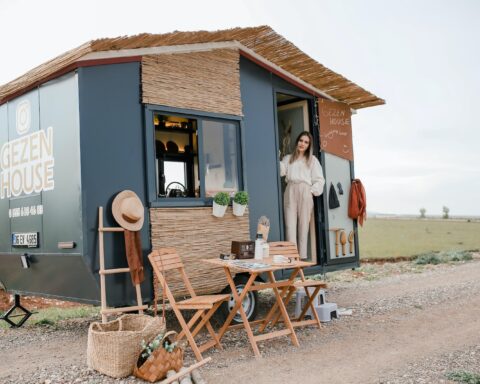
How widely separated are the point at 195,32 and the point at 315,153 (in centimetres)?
293

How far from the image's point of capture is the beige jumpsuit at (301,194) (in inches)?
301

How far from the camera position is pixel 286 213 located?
7.64 metres

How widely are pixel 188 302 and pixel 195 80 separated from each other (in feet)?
8.55

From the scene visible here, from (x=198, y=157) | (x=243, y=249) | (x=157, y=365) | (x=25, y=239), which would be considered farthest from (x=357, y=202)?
(x=157, y=365)

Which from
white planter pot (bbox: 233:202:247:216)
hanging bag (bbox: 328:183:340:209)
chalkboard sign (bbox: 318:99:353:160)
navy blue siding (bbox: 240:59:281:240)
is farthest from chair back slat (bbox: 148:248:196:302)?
chalkboard sign (bbox: 318:99:353:160)

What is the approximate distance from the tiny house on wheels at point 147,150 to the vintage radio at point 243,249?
0.50 m

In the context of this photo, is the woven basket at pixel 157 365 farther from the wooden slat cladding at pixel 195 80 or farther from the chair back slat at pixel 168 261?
the wooden slat cladding at pixel 195 80

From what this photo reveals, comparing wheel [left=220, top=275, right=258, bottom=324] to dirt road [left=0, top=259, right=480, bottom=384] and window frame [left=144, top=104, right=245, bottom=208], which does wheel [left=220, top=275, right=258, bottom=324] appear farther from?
window frame [left=144, top=104, right=245, bottom=208]

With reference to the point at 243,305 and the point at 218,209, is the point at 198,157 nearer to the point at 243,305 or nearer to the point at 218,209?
the point at 218,209

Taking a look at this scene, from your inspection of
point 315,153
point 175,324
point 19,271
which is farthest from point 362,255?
point 19,271

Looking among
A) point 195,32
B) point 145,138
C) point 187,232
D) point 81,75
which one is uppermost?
point 195,32

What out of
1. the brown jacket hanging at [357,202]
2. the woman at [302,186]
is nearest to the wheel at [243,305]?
the woman at [302,186]

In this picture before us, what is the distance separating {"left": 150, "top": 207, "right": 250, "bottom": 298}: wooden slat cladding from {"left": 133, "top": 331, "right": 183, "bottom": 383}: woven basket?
1.35 m

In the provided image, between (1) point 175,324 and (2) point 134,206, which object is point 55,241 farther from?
(1) point 175,324
